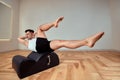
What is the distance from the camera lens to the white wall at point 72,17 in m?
6.62

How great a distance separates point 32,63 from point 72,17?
Result: 4.93 meters

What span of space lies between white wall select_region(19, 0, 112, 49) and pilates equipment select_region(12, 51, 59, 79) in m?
4.05

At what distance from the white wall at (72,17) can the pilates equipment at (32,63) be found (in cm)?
405

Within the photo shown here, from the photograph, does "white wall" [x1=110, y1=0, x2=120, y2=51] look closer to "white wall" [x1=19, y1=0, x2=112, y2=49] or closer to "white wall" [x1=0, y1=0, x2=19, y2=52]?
"white wall" [x1=19, y1=0, x2=112, y2=49]

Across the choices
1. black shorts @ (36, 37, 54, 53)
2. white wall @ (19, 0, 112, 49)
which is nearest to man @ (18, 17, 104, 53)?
black shorts @ (36, 37, 54, 53)

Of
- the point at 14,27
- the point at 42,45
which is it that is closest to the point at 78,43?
the point at 42,45

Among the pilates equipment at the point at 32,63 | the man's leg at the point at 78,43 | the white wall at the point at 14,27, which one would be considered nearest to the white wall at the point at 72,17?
the white wall at the point at 14,27

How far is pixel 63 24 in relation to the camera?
6684 millimetres

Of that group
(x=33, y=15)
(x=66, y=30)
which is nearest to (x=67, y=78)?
(x=66, y=30)

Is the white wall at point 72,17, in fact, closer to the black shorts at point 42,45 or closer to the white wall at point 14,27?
the white wall at point 14,27

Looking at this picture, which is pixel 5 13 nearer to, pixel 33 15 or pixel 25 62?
pixel 33 15

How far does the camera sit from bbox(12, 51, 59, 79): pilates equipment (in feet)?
→ 6.15

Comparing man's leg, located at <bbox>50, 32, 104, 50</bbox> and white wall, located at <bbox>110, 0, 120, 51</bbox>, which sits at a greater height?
white wall, located at <bbox>110, 0, 120, 51</bbox>

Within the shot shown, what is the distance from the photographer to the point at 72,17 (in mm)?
6703
